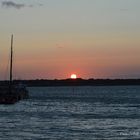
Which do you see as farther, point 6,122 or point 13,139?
point 6,122

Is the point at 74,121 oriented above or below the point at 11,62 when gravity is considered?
below

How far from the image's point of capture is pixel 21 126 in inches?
2603

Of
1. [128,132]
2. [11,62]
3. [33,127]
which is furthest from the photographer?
[11,62]

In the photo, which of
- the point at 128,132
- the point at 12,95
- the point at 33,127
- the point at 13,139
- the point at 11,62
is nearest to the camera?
the point at 13,139

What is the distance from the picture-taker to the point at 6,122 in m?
71.5

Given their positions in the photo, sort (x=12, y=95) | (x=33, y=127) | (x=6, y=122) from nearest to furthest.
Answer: (x=33, y=127)
(x=6, y=122)
(x=12, y=95)

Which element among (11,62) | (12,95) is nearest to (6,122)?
(11,62)

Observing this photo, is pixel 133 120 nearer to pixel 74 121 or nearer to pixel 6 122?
pixel 74 121

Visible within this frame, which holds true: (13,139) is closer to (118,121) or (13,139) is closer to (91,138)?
(91,138)

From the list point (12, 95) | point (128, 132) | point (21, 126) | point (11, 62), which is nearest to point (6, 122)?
point (21, 126)

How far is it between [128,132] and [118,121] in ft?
45.6

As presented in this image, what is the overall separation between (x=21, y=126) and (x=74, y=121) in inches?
389

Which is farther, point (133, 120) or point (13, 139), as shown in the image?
point (133, 120)

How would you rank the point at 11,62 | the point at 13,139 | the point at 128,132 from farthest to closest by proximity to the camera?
the point at 11,62 < the point at 128,132 < the point at 13,139
